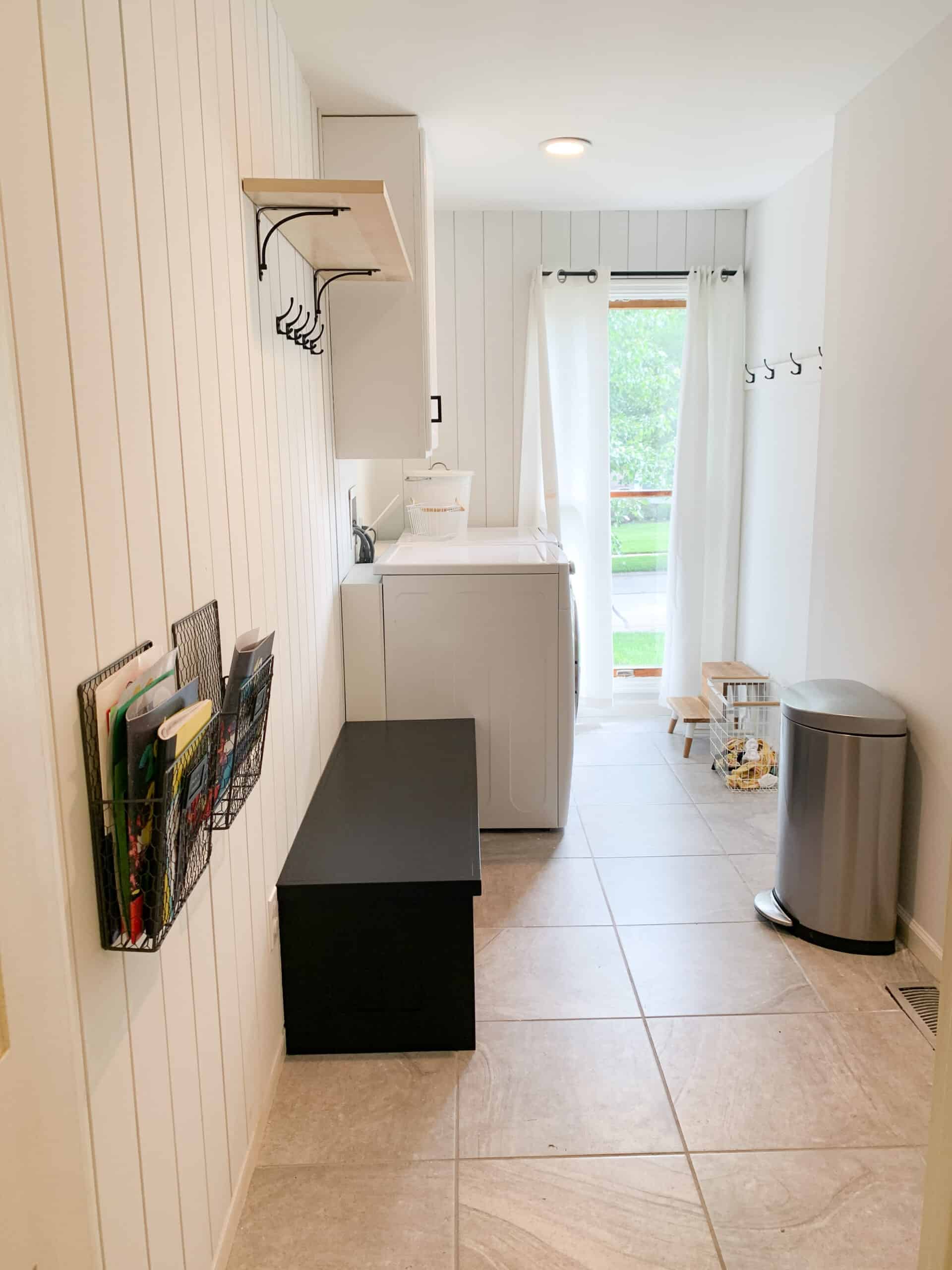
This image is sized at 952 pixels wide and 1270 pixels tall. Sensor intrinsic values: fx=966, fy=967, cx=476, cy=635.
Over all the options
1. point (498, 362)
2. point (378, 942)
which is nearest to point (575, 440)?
point (498, 362)

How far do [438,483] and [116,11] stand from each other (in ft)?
8.93

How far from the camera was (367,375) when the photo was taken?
3189 mm

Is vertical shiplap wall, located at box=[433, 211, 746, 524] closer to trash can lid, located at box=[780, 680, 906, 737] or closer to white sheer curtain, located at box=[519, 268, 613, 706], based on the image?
white sheer curtain, located at box=[519, 268, 613, 706]

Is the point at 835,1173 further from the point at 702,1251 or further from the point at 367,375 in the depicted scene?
the point at 367,375

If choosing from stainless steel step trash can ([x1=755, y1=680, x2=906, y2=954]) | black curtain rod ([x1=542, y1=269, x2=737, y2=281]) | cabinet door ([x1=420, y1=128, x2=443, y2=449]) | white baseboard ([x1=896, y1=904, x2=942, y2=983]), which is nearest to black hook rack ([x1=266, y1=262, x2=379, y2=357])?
cabinet door ([x1=420, y1=128, x2=443, y2=449])

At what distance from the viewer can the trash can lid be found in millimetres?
2588

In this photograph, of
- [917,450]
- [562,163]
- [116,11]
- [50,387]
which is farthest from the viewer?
[562,163]

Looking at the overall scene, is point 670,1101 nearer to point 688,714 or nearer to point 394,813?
point 394,813

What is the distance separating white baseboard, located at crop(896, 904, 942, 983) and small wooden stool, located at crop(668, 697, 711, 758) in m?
1.63

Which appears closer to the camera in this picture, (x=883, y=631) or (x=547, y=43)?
(x=547, y=43)

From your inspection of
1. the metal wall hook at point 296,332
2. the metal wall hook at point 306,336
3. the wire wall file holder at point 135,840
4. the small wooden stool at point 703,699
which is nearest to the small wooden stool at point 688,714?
the small wooden stool at point 703,699

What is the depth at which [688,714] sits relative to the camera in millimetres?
4473

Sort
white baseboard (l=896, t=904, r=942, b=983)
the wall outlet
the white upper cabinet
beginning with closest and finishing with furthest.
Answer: the wall outlet
white baseboard (l=896, t=904, r=942, b=983)
the white upper cabinet

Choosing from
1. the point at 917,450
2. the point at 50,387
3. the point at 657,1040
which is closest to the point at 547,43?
the point at 917,450
